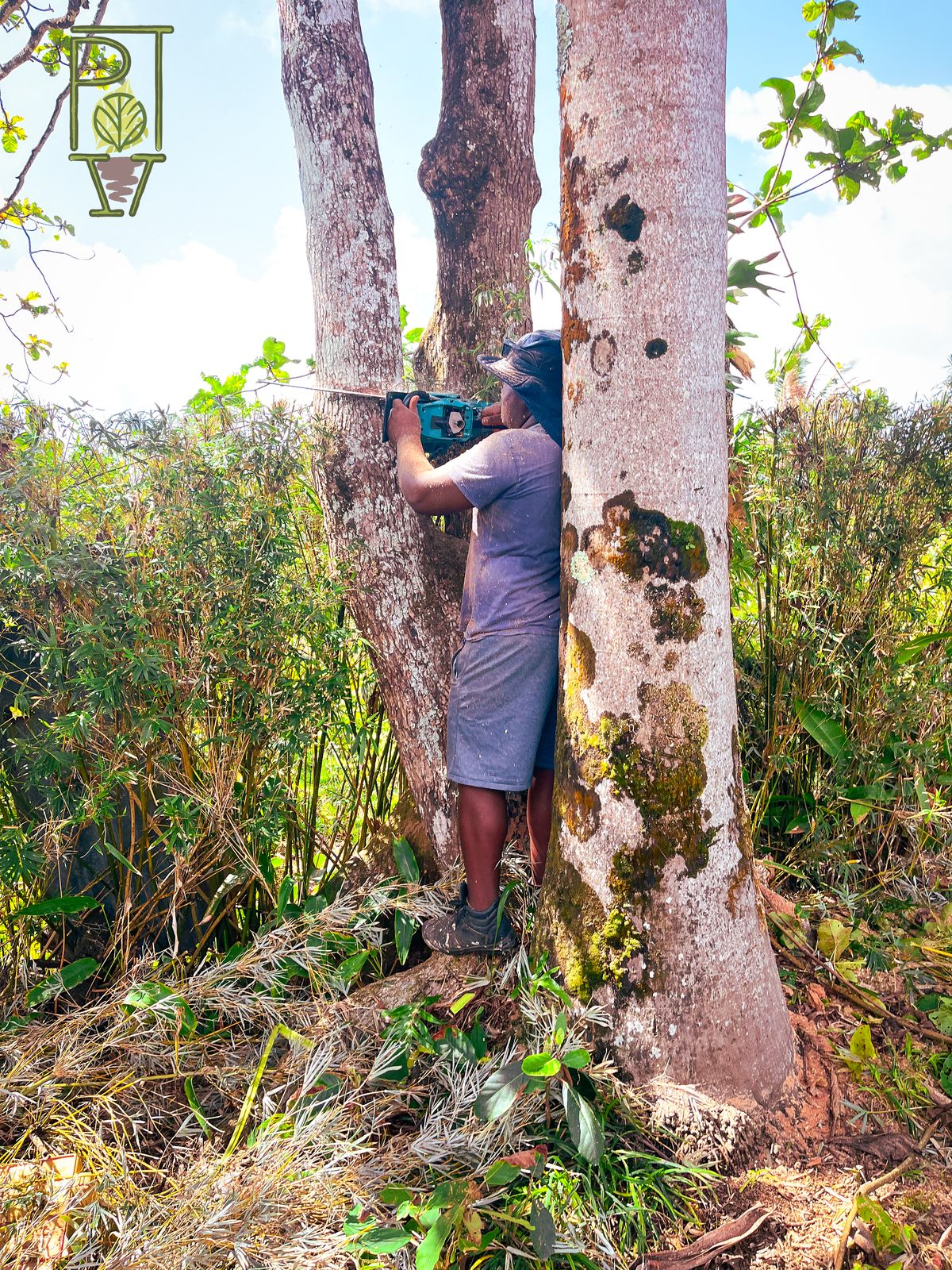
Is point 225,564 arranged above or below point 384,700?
above

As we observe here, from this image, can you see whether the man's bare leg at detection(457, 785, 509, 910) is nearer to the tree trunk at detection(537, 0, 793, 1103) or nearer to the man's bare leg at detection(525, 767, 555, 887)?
the man's bare leg at detection(525, 767, 555, 887)

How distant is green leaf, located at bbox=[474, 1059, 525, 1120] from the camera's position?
6.10 ft

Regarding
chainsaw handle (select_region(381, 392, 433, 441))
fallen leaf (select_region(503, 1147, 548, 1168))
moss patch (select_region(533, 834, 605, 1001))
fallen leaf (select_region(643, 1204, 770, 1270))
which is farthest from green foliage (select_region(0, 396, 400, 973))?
fallen leaf (select_region(643, 1204, 770, 1270))

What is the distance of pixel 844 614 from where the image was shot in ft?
10.9

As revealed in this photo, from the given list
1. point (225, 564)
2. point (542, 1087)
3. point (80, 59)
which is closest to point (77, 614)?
point (225, 564)

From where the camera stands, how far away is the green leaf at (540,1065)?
5.95 ft

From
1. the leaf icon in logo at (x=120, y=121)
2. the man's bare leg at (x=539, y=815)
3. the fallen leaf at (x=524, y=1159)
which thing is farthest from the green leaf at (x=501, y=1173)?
the leaf icon in logo at (x=120, y=121)

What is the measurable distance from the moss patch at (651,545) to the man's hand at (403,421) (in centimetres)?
85

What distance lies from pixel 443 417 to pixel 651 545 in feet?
3.33

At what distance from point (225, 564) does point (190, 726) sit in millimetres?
535

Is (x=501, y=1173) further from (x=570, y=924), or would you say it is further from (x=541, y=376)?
(x=541, y=376)

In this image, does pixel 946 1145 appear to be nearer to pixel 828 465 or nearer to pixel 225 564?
pixel 828 465

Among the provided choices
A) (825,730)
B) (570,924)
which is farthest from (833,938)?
(570,924)

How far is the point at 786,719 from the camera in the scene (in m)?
3.35
